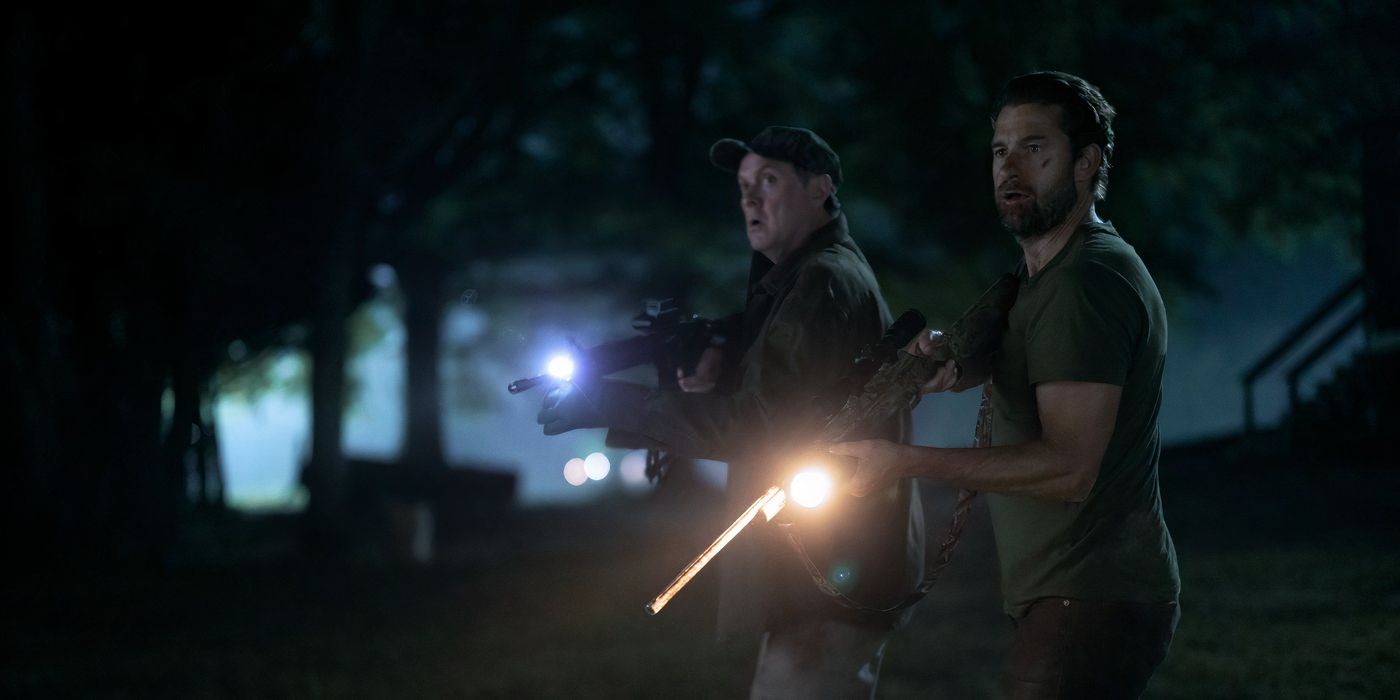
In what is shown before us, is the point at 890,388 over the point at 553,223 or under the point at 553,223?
under

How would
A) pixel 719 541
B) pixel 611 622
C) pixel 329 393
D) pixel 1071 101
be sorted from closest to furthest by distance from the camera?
pixel 1071 101, pixel 719 541, pixel 611 622, pixel 329 393

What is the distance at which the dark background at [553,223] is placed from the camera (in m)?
9.17

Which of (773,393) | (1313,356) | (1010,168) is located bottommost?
(773,393)

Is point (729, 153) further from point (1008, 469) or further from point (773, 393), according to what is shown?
point (1008, 469)

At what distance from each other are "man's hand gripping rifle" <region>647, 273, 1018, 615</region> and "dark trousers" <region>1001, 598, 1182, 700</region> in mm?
414

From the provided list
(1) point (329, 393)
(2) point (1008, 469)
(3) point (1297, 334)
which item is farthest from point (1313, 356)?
(2) point (1008, 469)

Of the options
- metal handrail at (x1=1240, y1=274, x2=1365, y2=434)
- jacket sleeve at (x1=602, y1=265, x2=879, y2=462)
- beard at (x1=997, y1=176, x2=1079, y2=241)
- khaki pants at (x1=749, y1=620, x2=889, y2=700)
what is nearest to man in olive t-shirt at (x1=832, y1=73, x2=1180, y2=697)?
beard at (x1=997, y1=176, x2=1079, y2=241)

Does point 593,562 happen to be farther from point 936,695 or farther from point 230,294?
point 936,695

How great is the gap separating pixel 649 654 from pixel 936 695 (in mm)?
2573

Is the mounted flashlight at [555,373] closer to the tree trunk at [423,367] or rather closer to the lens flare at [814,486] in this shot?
the lens flare at [814,486]

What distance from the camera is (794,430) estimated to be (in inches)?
142

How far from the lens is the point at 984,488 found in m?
2.80

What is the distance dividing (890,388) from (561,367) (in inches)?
40.0

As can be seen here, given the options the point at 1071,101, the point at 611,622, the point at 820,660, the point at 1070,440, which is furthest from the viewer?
the point at 611,622
